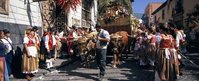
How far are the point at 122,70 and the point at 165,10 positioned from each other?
108ft

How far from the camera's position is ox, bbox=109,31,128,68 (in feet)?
44.1

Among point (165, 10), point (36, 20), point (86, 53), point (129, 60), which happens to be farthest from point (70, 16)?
point (165, 10)

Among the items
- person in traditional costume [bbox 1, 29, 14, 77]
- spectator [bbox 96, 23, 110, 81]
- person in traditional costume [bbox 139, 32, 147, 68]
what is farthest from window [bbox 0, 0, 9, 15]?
person in traditional costume [bbox 139, 32, 147, 68]

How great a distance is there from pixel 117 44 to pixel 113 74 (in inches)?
78.4

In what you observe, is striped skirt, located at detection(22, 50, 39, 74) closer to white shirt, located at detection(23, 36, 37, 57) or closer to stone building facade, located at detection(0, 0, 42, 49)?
white shirt, located at detection(23, 36, 37, 57)

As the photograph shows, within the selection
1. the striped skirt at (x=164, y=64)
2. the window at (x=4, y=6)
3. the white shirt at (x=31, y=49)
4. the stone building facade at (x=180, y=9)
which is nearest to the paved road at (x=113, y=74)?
the white shirt at (x=31, y=49)

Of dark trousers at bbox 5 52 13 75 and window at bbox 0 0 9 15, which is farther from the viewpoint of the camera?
window at bbox 0 0 9 15

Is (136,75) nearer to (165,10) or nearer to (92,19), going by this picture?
(92,19)

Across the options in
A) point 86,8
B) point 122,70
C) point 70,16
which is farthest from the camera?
point 86,8

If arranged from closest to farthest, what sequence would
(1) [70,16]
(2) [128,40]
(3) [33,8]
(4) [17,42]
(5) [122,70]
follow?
(5) [122,70] → (4) [17,42] → (2) [128,40] → (3) [33,8] → (1) [70,16]

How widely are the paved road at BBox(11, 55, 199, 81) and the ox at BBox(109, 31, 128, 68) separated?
35 cm

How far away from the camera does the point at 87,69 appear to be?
43.1 ft

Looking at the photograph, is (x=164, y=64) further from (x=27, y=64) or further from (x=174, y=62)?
(x=27, y=64)

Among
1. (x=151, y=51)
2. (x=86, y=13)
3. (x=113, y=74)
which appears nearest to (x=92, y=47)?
(x=113, y=74)
